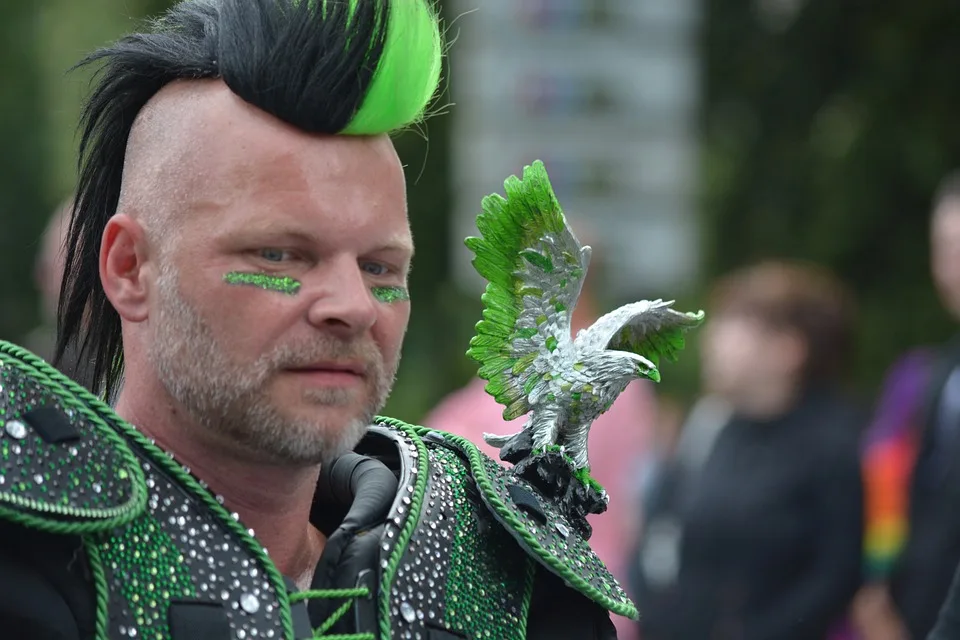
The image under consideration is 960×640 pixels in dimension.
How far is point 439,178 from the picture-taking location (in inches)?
678

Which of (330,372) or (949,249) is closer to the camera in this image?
(330,372)

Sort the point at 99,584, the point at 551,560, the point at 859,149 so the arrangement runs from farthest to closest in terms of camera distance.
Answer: the point at 859,149
the point at 551,560
the point at 99,584

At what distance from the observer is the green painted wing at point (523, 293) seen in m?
2.46

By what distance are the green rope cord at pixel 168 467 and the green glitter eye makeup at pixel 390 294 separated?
36cm

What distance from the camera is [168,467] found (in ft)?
7.09

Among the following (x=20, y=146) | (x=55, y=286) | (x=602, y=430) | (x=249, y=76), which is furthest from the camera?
(x=20, y=146)

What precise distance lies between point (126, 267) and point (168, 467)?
29 centimetres

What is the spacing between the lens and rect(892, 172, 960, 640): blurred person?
4395 mm

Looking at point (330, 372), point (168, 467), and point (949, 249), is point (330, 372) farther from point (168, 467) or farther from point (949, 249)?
point (949, 249)

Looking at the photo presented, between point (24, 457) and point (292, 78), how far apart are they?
25.0 inches

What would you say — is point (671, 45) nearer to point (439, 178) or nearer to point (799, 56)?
point (799, 56)

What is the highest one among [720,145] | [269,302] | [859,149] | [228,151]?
[228,151]

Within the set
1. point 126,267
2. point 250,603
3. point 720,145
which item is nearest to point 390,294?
point 126,267

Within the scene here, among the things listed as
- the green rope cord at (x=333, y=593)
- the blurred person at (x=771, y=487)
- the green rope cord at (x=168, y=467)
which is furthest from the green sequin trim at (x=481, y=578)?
the blurred person at (x=771, y=487)
